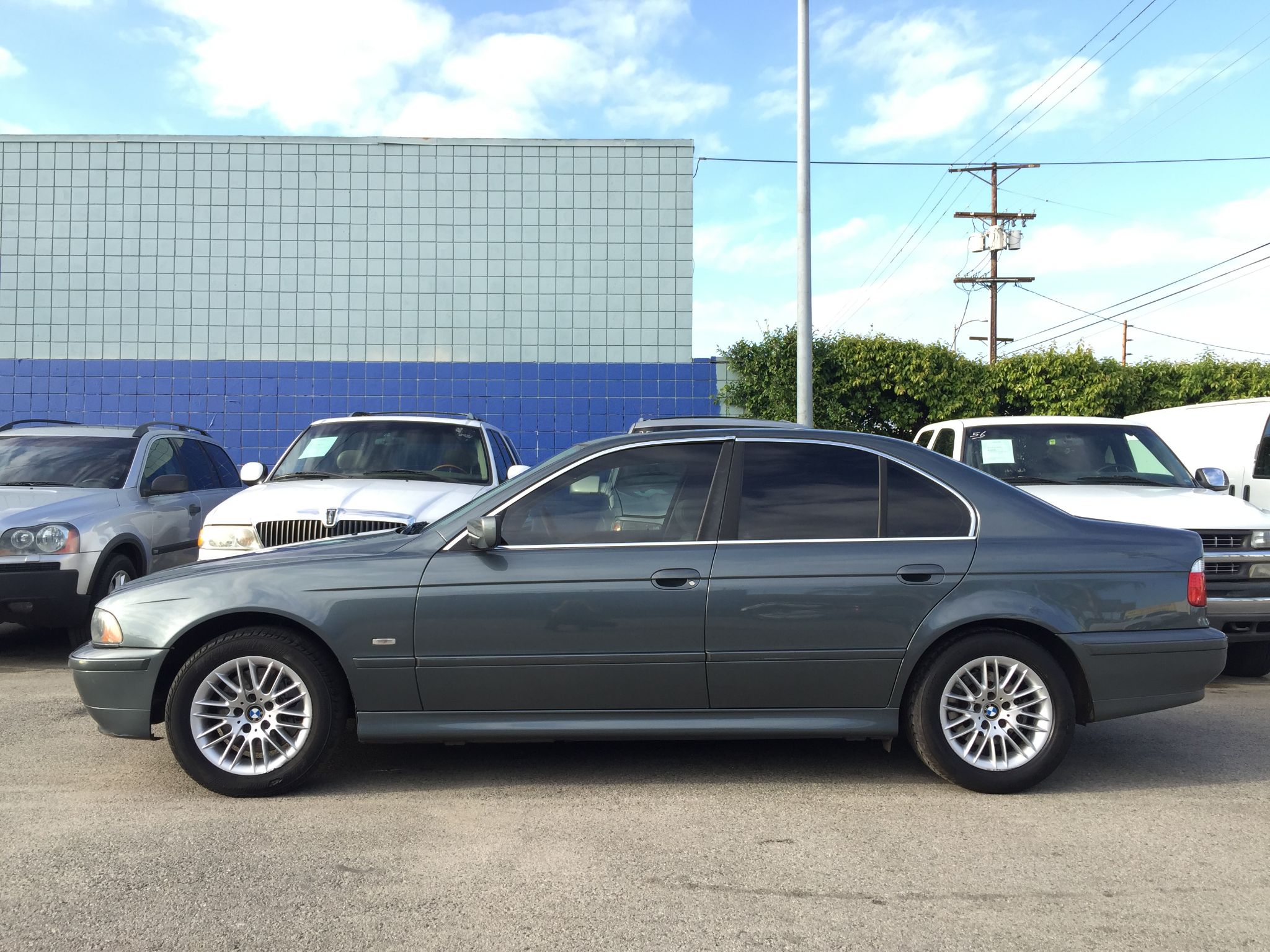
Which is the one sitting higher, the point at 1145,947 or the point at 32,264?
the point at 32,264

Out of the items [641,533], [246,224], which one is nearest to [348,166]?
[246,224]

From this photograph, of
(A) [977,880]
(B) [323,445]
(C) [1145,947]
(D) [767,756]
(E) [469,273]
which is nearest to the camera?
(C) [1145,947]

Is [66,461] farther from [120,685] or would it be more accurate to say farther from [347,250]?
[347,250]

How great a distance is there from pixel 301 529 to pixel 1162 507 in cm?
606

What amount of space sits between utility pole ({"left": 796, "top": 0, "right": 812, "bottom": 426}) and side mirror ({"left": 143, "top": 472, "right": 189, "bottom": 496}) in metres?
6.88

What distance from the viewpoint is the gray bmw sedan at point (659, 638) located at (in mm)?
4652

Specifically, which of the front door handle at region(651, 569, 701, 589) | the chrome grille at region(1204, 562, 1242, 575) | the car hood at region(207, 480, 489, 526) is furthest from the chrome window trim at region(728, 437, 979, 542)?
the chrome grille at region(1204, 562, 1242, 575)

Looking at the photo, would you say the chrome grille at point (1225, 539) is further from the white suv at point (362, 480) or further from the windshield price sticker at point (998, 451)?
the white suv at point (362, 480)

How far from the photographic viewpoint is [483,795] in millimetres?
Answer: 4742

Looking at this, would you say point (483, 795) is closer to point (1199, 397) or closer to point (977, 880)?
point (977, 880)

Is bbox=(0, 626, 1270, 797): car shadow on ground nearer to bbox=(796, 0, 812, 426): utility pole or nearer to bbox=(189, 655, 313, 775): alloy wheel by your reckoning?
bbox=(189, 655, 313, 775): alloy wheel

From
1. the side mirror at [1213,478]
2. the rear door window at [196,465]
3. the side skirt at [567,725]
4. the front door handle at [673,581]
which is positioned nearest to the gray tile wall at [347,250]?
the rear door window at [196,465]

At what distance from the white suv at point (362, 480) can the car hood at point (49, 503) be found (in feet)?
3.75

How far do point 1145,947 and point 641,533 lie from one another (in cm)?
252
